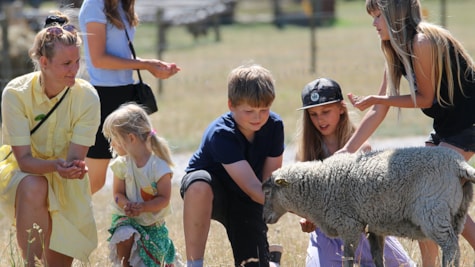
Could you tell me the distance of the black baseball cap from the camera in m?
5.56

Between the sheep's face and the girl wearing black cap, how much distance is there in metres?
0.40

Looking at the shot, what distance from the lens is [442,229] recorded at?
4.46 m

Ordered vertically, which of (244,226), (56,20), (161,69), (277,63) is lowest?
(277,63)

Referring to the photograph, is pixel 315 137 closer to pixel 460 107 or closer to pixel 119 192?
pixel 460 107

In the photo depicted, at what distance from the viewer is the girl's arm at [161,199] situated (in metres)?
5.39

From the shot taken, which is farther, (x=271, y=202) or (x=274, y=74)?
(x=274, y=74)

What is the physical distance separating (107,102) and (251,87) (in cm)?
142

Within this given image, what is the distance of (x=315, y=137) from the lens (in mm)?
5727

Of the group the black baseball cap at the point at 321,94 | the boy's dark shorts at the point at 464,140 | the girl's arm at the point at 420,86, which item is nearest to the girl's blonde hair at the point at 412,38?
the girl's arm at the point at 420,86

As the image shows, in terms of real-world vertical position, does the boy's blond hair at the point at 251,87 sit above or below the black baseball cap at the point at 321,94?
above

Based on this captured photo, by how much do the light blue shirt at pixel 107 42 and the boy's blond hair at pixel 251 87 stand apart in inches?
48.4

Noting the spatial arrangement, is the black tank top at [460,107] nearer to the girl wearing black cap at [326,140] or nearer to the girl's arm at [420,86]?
the girl's arm at [420,86]

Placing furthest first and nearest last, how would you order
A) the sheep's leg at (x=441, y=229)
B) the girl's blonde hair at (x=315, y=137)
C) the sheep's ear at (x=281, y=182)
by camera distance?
the girl's blonde hair at (x=315, y=137) < the sheep's ear at (x=281, y=182) < the sheep's leg at (x=441, y=229)

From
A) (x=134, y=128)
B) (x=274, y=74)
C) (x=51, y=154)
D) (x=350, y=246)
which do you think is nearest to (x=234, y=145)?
(x=134, y=128)
